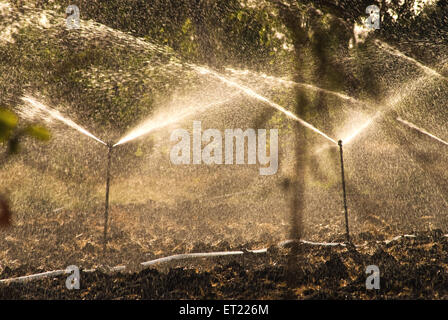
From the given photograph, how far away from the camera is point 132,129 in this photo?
7879 millimetres

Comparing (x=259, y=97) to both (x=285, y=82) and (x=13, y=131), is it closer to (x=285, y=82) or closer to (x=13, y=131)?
(x=285, y=82)

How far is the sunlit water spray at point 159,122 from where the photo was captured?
7.80 m

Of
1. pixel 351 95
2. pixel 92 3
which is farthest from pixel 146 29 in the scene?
pixel 351 95

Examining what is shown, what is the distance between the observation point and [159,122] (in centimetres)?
810

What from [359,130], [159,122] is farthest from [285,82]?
[159,122]

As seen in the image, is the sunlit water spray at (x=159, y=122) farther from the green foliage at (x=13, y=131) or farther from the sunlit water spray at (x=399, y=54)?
the sunlit water spray at (x=399, y=54)

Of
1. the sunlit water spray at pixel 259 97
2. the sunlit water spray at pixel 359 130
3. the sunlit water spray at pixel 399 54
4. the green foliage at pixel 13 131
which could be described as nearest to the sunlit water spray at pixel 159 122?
the sunlit water spray at pixel 259 97

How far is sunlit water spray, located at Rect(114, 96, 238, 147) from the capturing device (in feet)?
25.6

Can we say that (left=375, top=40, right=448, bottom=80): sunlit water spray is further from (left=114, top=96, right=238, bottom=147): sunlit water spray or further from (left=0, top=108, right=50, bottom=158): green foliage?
(left=0, top=108, right=50, bottom=158): green foliage

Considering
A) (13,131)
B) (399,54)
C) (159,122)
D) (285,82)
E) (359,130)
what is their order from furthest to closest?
(359,130) < (159,122) < (13,131) < (285,82) < (399,54)

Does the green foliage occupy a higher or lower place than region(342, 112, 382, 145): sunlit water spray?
lower

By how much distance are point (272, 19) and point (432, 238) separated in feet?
13.0

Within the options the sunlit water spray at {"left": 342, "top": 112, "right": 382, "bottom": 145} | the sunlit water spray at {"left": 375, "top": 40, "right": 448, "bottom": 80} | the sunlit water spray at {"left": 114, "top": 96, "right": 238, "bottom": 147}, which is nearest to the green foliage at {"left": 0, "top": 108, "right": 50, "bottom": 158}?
the sunlit water spray at {"left": 114, "top": 96, "right": 238, "bottom": 147}

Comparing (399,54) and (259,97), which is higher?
(399,54)
